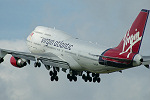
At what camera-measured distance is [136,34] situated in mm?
88875

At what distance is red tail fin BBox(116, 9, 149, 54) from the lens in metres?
88.3

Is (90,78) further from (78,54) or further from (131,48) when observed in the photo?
(131,48)

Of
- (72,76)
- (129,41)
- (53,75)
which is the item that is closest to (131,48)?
(129,41)

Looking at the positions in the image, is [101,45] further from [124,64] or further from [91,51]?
[124,64]

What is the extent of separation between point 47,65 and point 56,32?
832cm

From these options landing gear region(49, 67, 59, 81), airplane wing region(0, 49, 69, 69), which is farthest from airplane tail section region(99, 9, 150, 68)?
landing gear region(49, 67, 59, 81)

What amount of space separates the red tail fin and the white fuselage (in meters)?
4.54

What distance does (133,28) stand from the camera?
294 feet

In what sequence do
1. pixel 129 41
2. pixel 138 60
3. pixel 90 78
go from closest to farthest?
pixel 138 60, pixel 129 41, pixel 90 78

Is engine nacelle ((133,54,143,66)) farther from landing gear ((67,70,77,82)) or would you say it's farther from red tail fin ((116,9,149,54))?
landing gear ((67,70,77,82))

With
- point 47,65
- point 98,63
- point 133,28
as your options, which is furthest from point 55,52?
point 133,28

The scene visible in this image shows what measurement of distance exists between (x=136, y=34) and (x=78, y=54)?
39.7 ft

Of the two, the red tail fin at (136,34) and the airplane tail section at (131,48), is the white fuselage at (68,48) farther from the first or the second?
the red tail fin at (136,34)

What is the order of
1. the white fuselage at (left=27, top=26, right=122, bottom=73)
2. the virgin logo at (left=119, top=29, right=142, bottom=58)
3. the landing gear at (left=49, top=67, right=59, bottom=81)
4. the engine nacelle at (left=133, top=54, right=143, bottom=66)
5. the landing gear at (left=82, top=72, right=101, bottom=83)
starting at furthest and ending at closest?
the landing gear at (left=82, top=72, right=101, bottom=83)
the landing gear at (left=49, top=67, right=59, bottom=81)
the white fuselage at (left=27, top=26, right=122, bottom=73)
the virgin logo at (left=119, top=29, right=142, bottom=58)
the engine nacelle at (left=133, top=54, right=143, bottom=66)
